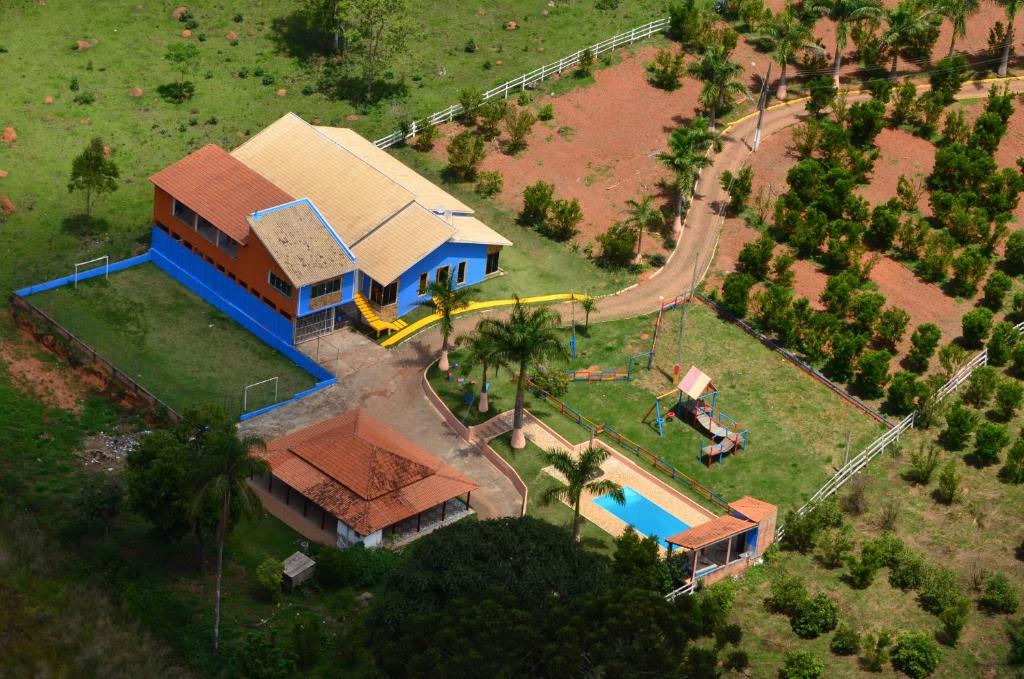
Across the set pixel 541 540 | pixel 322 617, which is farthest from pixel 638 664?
pixel 322 617

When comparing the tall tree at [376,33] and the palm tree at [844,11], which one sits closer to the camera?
the palm tree at [844,11]

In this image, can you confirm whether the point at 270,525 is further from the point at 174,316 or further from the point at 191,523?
the point at 174,316

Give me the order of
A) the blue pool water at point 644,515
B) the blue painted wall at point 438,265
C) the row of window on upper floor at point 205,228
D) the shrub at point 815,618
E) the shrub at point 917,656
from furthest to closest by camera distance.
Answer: the blue painted wall at point 438,265 → the row of window on upper floor at point 205,228 → the blue pool water at point 644,515 → the shrub at point 815,618 → the shrub at point 917,656

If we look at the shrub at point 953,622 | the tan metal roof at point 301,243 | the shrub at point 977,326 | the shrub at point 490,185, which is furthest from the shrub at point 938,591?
the shrub at point 490,185

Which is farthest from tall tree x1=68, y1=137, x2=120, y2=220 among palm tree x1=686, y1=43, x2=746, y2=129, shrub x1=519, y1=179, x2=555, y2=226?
palm tree x1=686, y1=43, x2=746, y2=129

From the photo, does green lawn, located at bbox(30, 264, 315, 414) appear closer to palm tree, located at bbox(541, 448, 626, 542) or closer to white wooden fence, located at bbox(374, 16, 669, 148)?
palm tree, located at bbox(541, 448, 626, 542)

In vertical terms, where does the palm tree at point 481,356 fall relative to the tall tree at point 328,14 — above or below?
below

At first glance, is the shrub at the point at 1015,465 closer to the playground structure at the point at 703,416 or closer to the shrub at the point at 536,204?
the playground structure at the point at 703,416
